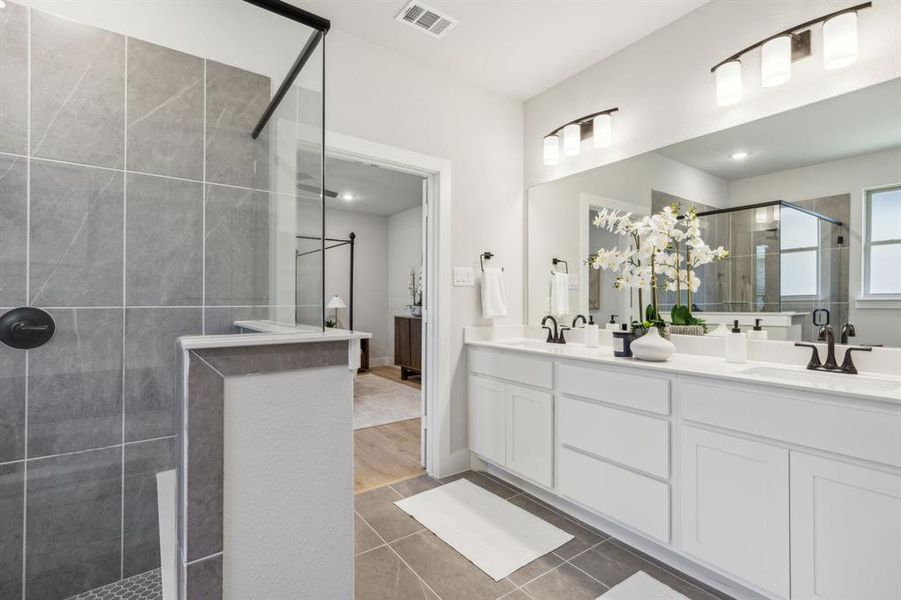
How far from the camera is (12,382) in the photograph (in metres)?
1.33

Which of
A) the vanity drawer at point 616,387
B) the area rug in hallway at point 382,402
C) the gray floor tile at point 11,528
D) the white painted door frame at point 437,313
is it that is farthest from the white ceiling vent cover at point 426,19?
the area rug in hallway at point 382,402

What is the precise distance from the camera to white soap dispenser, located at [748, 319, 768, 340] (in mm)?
1958

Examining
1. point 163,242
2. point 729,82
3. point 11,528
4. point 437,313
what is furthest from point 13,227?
point 729,82

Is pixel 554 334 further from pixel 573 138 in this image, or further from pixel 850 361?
pixel 850 361

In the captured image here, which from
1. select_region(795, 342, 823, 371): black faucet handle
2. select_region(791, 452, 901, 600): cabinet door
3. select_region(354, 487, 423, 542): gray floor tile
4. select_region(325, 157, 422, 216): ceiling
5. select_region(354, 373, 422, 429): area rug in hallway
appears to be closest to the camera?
select_region(791, 452, 901, 600): cabinet door

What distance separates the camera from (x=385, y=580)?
173cm

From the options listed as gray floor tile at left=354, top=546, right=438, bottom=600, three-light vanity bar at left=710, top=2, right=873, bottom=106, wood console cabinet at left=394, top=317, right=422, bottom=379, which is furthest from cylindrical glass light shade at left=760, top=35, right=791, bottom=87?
wood console cabinet at left=394, top=317, right=422, bottom=379

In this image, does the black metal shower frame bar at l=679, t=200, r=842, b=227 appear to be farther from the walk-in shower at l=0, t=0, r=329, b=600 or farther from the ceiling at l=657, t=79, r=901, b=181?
the walk-in shower at l=0, t=0, r=329, b=600

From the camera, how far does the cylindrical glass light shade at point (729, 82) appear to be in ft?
6.49

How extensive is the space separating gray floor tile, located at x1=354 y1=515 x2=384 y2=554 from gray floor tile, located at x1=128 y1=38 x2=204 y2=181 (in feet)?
5.64

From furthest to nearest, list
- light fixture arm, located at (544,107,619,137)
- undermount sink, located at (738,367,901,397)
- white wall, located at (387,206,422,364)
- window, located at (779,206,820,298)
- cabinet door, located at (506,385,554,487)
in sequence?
1. white wall, located at (387,206,422,364)
2. light fixture arm, located at (544,107,619,137)
3. cabinet door, located at (506,385,554,487)
4. window, located at (779,206,820,298)
5. undermount sink, located at (738,367,901,397)

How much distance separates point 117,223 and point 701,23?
8.96ft

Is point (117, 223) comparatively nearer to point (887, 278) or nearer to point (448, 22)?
point (448, 22)

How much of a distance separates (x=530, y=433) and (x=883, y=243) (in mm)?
1700
